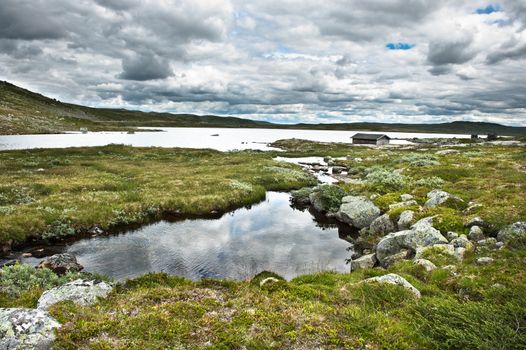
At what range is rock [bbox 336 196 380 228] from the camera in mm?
30109

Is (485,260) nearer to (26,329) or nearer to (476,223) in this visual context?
(476,223)

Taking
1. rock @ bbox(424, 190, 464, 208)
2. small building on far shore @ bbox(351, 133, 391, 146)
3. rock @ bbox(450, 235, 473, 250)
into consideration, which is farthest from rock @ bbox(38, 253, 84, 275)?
small building on far shore @ bbox(351, 133, 391, 146)

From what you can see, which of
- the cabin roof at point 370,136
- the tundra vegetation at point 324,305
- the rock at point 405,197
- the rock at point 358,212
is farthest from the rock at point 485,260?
the cabin roof at point 370,136

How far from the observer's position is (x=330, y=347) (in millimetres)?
8945

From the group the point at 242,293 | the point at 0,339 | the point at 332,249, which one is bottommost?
the point at 332,249

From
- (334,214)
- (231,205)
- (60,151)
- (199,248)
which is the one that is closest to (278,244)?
(199,248)

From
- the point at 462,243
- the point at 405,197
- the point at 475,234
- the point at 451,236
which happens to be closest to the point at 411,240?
the point at 451,236

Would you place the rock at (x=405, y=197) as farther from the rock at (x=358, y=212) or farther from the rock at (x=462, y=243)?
the rock at (x=462, y=243)

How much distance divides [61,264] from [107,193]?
1784 cm

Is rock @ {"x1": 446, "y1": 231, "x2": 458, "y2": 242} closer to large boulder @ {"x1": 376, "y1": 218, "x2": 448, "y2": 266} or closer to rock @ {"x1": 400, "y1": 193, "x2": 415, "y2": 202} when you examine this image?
large boulder @ {"x1": 376, "y1": 218, "x2": 448, "y2": 266}

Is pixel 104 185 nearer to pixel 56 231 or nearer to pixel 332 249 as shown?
pixel 56 231

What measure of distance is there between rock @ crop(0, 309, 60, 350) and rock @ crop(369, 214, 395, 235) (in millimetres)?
22423

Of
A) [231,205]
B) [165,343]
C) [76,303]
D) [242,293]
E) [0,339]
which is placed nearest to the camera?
[0,339]

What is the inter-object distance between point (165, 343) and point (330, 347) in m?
4.41
